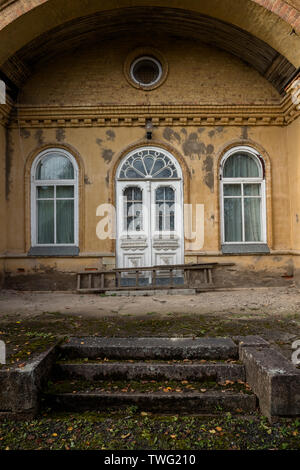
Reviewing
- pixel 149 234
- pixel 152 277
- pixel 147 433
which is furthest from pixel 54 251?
pixel 147 433

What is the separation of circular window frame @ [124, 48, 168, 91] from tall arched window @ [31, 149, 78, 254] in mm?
2764

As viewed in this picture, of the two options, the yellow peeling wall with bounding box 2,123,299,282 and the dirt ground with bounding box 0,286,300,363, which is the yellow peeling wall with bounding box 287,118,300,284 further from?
the dirt ground with bounding box 0,286,300,363

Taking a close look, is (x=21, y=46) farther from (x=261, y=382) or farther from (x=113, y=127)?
(x=261, y=382)

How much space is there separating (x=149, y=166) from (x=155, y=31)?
3.70m

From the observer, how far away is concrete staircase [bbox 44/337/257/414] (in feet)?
9.83

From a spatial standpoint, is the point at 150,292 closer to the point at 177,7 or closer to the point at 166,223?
the point at 166,223

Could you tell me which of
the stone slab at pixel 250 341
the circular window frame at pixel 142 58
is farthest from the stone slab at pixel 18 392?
the circular window frame at pixel 142 58

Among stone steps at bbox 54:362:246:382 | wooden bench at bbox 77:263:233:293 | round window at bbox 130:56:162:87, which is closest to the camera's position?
stone steps at bbox 54:362:246:382

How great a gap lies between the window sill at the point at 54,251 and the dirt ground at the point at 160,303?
3.46 feet

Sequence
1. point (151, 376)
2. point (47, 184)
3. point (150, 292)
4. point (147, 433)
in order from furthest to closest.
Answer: point (47, 184)
point (150, 292)
point (151, 376)
point (147, 433)

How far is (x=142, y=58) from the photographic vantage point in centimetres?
864

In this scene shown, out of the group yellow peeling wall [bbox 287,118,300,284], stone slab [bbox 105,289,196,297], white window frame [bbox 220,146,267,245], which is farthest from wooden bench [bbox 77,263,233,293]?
yellow peeling wall [bbox 287,118,300,284]

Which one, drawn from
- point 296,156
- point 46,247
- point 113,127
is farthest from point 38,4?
point 296,156

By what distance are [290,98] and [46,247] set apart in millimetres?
7620
